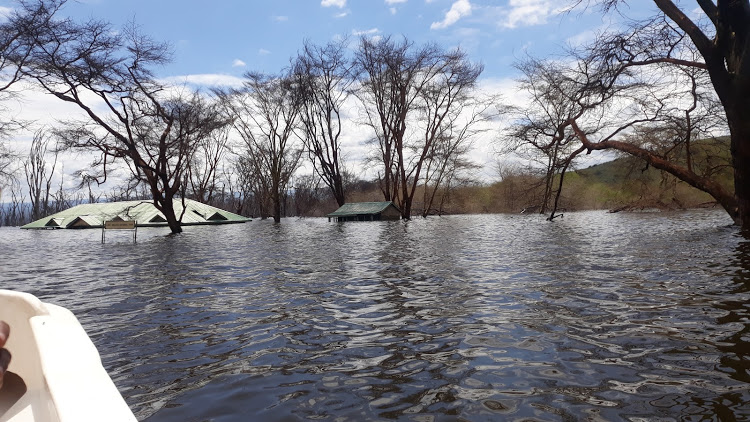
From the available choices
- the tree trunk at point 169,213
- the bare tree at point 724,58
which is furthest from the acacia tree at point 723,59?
the tree trunk at point 169,213

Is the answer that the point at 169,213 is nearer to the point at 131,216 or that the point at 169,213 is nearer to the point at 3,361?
the point at 131,216

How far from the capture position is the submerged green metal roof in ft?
131

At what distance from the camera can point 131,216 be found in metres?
40.3

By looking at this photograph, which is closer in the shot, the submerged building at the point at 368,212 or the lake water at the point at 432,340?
the lake water at the point at 432,340

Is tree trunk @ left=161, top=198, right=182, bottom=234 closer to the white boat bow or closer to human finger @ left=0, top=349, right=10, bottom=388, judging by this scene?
the white boat bow

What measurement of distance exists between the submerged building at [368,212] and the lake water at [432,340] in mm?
30604

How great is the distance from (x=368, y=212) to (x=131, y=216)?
21.4 meters

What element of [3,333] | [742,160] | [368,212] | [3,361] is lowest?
[3,361]

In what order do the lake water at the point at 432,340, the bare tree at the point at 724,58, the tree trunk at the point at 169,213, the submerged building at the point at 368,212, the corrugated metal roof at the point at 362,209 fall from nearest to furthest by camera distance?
1. the lake water at the point at 432,340
2. the bare tree at the point at 724,58
3. the tree trunk at the point at 169,213
4. the corrugated metal roof at the point at 362,209
5. the submerged building at the point at 368,212

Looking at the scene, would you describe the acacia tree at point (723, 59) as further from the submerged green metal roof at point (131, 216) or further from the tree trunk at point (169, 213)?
the submerged green metal roof at point (131, 216)

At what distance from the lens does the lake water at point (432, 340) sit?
3.01m

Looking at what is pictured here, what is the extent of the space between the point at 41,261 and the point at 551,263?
46.2ft

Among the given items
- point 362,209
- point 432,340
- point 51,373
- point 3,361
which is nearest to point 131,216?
point 362,209

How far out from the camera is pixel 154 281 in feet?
28.9
